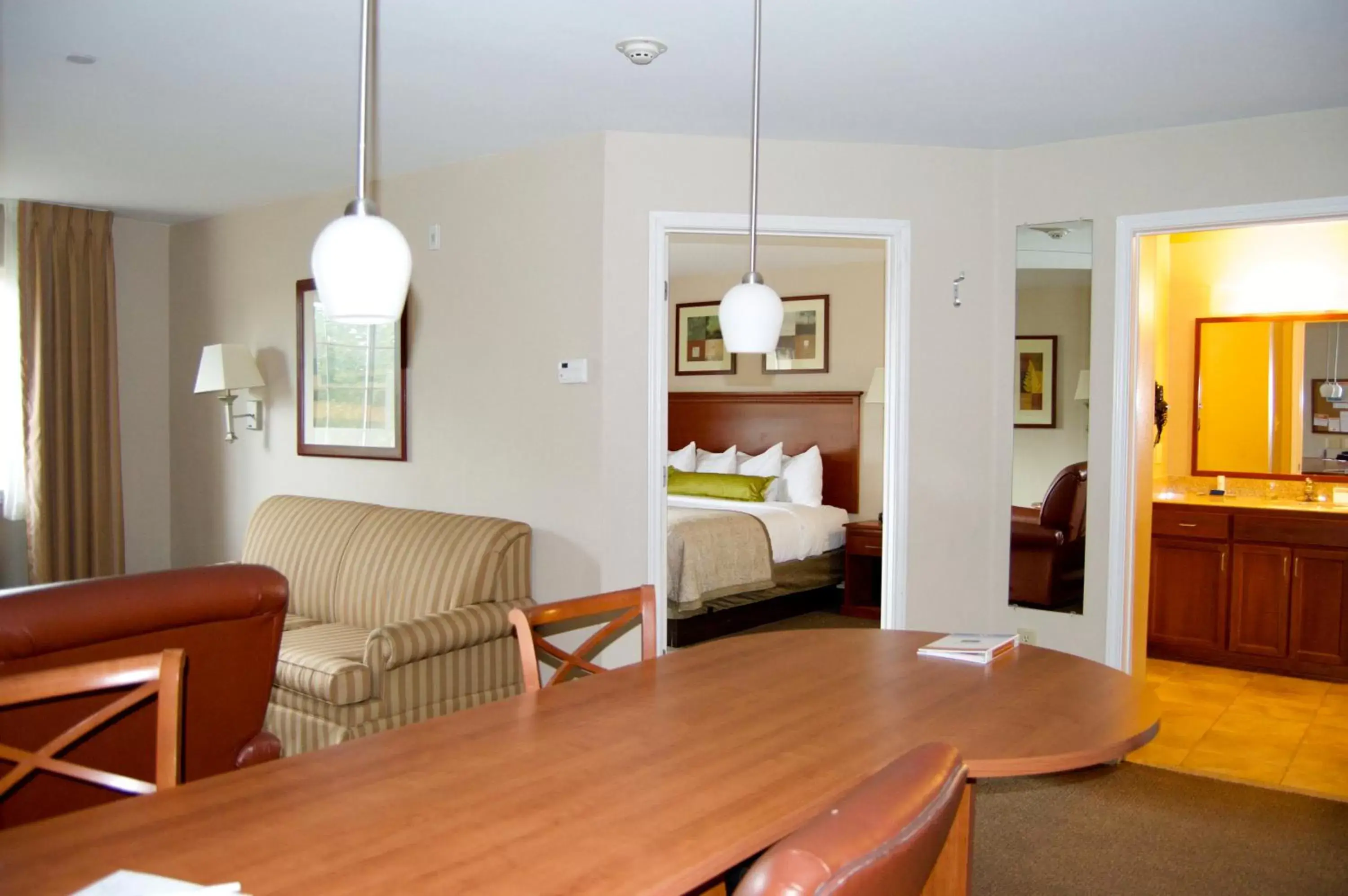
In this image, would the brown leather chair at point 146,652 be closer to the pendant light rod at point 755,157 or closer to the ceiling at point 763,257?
the pendant light rod at point 755,157

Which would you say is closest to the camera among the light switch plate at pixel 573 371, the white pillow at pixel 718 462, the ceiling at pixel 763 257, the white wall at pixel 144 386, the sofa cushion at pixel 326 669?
the sofa cushion at pixel 326 669

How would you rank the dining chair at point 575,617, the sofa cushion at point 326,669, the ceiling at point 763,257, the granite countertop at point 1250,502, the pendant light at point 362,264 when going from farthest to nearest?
the ceiling at point 763,257 < the granite countertop at point 1250,502 < the sofa cushion at point 326,669 < the dining chair at point 575,617 < the pendant light at point 362,264

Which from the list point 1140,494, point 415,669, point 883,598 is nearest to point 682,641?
point 883,598

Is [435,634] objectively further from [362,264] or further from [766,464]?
[766,464]

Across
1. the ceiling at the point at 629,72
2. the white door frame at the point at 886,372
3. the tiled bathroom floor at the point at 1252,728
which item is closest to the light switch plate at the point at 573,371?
the white door frame at the point at 886,372

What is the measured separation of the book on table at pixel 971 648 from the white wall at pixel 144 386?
5.15m

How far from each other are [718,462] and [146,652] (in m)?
5.11

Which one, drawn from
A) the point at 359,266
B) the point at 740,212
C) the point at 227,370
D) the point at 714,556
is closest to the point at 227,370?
the point at 227,370

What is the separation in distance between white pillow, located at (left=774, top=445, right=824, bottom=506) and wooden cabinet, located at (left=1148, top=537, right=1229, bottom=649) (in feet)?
6.87

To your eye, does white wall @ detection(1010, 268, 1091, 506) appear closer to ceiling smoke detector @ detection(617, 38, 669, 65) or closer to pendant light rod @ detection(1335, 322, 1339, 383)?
ceiling smoke detector @ detection(617, 38, 669, 65)

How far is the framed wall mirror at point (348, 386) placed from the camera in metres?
4.81

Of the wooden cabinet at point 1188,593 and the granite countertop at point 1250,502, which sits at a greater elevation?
the granite countertop at point 1250,502

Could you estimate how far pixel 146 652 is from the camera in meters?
2.45

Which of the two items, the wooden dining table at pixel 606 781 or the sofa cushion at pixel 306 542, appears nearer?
the wooden dining table at pixel 606 781
